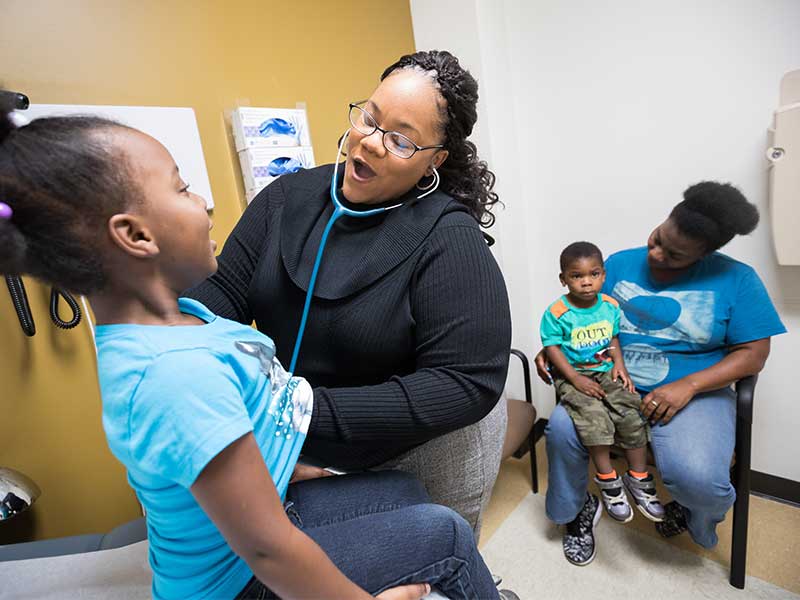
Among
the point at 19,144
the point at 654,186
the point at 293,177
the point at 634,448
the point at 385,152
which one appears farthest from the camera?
the point at 654,186

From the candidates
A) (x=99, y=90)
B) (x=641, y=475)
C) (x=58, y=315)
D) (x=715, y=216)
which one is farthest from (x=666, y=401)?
(x=99, y=90)

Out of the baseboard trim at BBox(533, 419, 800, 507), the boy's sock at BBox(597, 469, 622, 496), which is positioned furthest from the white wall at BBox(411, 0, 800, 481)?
the boy's sock at BBox(597, 469, 622, 496)

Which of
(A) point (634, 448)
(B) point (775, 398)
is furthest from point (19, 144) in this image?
(B) point (775, 398)

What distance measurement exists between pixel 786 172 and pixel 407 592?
172cm

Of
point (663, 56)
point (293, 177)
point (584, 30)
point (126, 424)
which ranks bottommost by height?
point (126, 424)

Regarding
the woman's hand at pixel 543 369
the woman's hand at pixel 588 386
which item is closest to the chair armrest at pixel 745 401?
the woman's hand at pixel 588 386

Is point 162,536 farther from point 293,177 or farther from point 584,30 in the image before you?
point 584,30

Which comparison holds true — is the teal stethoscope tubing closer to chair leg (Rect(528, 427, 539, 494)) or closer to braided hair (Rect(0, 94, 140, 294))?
braided hair (Rect(0, 94, 140, 294))

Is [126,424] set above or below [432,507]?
above

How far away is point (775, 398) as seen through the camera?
1741 millimetres

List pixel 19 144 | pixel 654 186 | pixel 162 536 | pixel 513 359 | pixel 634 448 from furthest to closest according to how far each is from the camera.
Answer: pixel 513 359
pixel 654 186
pixel 634 448
pixel 162 536
pixel 19 144

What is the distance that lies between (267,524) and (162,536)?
0.74ft

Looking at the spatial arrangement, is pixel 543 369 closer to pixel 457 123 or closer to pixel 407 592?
pixel 457 123

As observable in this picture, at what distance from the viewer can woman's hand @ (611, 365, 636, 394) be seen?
64.2 inches
